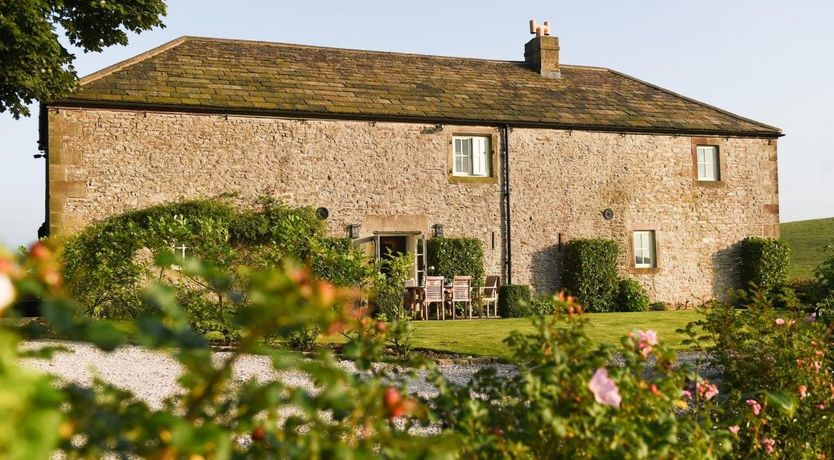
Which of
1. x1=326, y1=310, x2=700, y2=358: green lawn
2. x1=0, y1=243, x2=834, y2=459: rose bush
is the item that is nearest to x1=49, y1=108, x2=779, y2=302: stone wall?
x1=326, y1=310, x2=700, y2=358: green lawn

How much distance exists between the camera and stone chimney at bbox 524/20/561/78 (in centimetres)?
2173

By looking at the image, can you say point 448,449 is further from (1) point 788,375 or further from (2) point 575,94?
(2) point 575,94

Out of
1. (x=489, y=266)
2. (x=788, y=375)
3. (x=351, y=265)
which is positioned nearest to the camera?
(x=788, y=375)

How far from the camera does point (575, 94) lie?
68.0 feet

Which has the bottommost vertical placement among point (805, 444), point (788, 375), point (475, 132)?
point (805, 444)

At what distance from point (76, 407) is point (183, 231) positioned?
973 cm

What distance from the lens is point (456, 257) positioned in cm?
1773

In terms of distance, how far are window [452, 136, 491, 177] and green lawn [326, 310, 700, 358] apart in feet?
11.9

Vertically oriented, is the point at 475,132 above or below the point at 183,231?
above

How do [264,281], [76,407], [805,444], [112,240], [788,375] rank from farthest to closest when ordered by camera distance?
[112,240], [788,375], [805,444], [76,407], [264,281]

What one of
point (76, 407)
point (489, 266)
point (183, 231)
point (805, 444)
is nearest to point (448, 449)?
point (76, 407)

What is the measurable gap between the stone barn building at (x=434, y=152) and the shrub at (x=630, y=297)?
521 mm

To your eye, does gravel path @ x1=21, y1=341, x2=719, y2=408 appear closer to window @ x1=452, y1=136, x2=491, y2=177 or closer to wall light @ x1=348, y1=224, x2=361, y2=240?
wall light @ x1=348, y1=224, x2=361, y2=240

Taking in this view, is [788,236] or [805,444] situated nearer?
[805,444]
